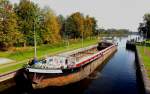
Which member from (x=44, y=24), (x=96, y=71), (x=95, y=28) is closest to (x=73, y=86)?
(x=96, y=71)

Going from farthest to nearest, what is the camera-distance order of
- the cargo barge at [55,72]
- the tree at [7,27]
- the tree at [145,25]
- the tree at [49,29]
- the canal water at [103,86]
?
the tree at [145,25] → the tree at [49,29] → the tree at [7,27] → the cargo barge at [55,72] → the canal water at [103,86]

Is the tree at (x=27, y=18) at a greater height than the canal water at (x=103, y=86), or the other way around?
the tree at (x=27, y=18)

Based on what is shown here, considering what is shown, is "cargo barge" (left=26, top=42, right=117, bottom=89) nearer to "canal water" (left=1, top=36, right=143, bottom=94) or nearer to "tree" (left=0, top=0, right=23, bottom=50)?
"canal water" (left=1, top=36, right=143, bottom=94)

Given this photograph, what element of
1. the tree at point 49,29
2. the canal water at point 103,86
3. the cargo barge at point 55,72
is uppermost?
the tree at point 49,29

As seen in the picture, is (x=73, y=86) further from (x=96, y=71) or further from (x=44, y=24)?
(x=44, y=24)

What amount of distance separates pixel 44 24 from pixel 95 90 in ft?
166

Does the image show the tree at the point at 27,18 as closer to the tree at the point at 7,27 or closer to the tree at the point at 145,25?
the tree at the point at 7,27

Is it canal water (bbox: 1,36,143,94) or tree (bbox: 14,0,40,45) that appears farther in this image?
tree (bbox: 14,0,40,45)

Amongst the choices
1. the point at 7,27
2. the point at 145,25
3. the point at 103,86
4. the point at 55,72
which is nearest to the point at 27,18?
the point at 7,27

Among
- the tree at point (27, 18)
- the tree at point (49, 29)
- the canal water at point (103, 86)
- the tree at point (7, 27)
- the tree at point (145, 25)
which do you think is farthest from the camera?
the tree at point (145, 25)

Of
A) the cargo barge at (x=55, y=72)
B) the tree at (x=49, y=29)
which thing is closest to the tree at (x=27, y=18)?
the tree at (x=49, y=29)

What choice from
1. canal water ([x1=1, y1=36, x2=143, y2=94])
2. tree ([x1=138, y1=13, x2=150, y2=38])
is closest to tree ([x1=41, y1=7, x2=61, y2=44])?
canal water ([x1=1, y1=36, x2=143, y2=94])

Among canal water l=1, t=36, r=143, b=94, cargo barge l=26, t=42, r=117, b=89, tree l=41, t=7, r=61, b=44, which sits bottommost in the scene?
canal water l=1, t=36, r=143, b=94

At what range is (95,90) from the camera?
35.5m
